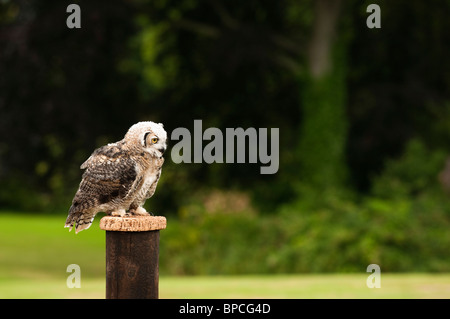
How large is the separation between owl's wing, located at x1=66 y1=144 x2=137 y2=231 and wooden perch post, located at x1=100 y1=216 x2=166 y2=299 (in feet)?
1.27

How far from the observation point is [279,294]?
7.86 meters

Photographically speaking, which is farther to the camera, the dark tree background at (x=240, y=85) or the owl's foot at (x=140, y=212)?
the dark tree background at (x=240, y=85)

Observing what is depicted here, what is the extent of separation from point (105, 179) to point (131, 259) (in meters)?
0.67

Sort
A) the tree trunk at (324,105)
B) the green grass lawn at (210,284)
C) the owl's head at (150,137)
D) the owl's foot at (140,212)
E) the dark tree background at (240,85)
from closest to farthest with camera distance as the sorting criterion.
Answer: the owl's head at (150,137) < the owl's foot at (140,212) < the green grass lawn at (210,284) < the dark tree background at (240,85) < the tree trunk at (324,105)

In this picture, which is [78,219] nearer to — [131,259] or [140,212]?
[140,212]

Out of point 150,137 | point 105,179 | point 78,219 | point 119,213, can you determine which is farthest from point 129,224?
point 78,219

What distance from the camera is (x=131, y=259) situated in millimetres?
3973

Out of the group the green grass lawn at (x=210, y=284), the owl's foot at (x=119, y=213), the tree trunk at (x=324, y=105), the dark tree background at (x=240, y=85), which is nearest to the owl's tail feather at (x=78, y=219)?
the owl's foot at (x=119, y=213)

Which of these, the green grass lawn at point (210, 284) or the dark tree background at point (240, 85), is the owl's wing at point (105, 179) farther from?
the dark tree background at point (240, 85)

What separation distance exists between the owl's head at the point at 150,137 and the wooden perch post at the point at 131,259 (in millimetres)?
516

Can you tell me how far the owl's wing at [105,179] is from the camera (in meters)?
4.36

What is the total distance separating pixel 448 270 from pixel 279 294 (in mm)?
5156

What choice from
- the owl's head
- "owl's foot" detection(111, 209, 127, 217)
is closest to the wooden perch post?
"owl's foot" detection(111, 209, 127, 217)

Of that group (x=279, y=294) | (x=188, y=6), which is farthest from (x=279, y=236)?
(x=188, y=6)
